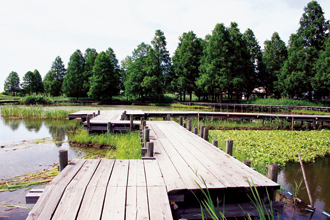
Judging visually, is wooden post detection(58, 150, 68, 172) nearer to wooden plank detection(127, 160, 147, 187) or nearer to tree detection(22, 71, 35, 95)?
wooden plank detection(127, 160, 147, 187)

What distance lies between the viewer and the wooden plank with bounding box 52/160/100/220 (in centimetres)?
230

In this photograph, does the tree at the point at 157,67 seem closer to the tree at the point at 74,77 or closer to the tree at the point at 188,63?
the tree at the point at 188,63

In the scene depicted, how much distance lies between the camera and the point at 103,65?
40969 mm

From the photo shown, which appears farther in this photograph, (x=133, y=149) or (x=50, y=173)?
(x=133, y=149)

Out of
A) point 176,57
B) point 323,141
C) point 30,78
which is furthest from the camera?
point 30,78

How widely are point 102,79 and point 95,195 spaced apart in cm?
4015

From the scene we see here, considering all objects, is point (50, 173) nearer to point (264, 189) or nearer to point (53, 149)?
point (53, 149)

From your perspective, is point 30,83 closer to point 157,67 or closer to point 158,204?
point 157,67

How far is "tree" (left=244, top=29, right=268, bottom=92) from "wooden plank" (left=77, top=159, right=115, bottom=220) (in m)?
37.9

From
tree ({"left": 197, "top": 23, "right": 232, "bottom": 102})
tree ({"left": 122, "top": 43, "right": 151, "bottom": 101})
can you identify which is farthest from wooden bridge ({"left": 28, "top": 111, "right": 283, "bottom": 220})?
tree ({"left": 122, "top": 43, "right": 151, "bottom": 101})

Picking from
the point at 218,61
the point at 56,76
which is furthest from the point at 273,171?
the point at 56,76

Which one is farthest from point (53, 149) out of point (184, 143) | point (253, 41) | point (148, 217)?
point (253, 41)

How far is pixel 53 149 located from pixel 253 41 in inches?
1501

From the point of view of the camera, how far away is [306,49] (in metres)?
29.1
